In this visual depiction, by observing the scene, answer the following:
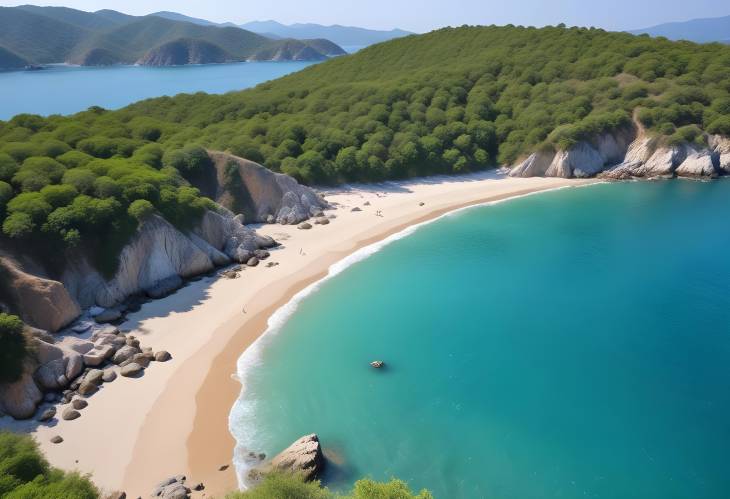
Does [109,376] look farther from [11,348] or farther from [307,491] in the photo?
[307,491]

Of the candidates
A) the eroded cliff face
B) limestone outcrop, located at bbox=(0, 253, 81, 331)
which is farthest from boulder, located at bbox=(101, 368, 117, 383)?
the eroded cliff face

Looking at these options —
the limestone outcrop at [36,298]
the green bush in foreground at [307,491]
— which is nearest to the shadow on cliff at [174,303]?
the limestone outcrop at [36,298]

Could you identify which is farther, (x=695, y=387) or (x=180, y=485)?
(x=695, y=387)

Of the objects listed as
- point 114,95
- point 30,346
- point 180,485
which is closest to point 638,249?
point 180,485

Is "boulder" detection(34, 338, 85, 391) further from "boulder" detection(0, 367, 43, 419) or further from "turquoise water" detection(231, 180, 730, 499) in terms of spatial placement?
"turquoise water" detection(231, 180, 730, 499)

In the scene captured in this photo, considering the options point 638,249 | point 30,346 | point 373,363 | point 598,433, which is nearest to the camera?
point 598,433

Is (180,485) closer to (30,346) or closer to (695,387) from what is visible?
(30,346)
